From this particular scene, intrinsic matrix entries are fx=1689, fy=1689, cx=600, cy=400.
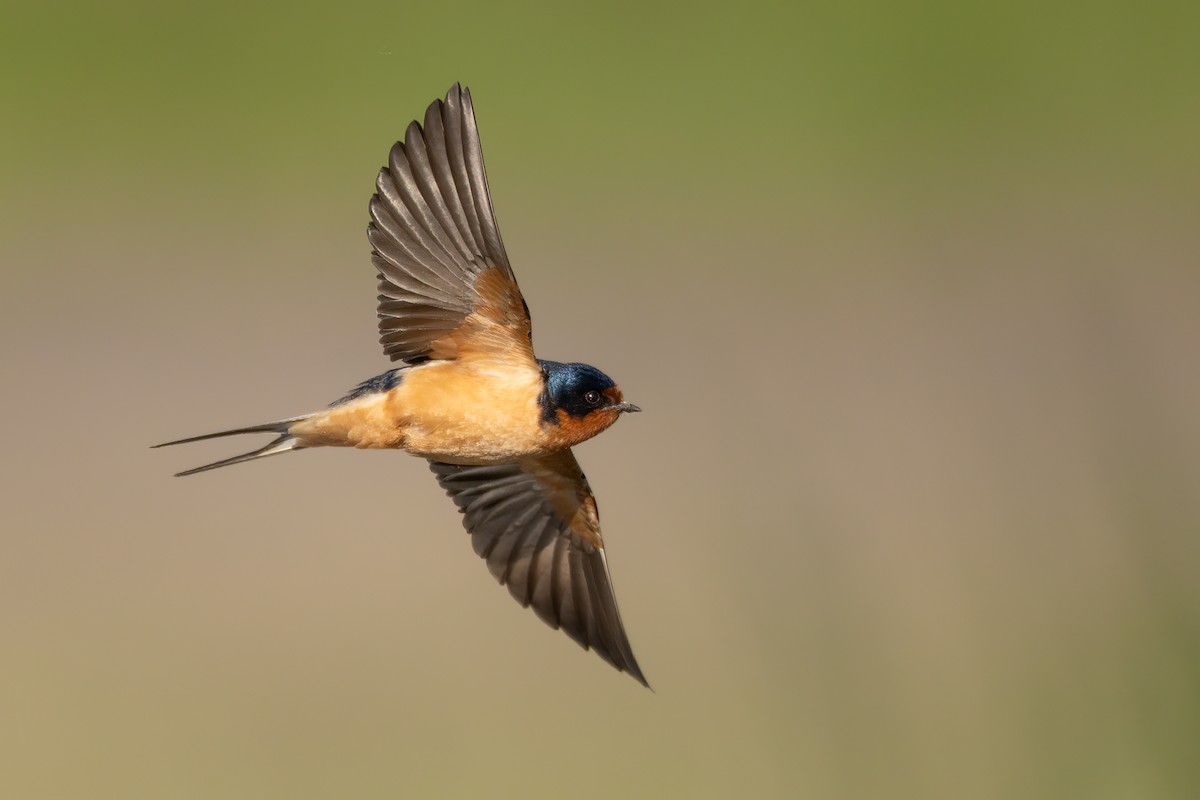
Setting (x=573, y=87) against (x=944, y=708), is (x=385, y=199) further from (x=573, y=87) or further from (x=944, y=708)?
(x=573, y=87)

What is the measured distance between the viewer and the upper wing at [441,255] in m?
1.90

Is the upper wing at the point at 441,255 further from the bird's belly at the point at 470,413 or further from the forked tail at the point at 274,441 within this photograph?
the forked tail at the point at 274,441

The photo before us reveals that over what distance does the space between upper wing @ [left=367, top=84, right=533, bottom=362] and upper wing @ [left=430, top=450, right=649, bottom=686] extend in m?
0.38

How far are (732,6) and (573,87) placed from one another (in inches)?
28.9

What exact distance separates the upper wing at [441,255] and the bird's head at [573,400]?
0.05 metres

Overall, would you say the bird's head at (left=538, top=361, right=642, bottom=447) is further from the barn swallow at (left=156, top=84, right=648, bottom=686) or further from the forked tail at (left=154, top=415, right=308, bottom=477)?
the forked tail at (left=154, top=415, right=308, bottom=477)

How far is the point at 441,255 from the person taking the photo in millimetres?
1942

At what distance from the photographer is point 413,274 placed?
196 centimetres

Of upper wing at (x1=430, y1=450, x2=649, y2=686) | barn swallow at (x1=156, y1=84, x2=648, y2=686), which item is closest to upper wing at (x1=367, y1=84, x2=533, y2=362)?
barn swallow at (x1=156, y1=84, x2=648, y2=686)

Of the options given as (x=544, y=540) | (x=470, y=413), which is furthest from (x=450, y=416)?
(x=544, y=540)

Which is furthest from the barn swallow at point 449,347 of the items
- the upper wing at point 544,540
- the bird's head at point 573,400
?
the upper wing at point 544,540

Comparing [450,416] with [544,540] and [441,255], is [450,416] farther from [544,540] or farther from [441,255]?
[544,540]

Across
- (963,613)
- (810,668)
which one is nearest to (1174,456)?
(963,613)

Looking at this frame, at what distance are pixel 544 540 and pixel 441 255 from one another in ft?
1.81
